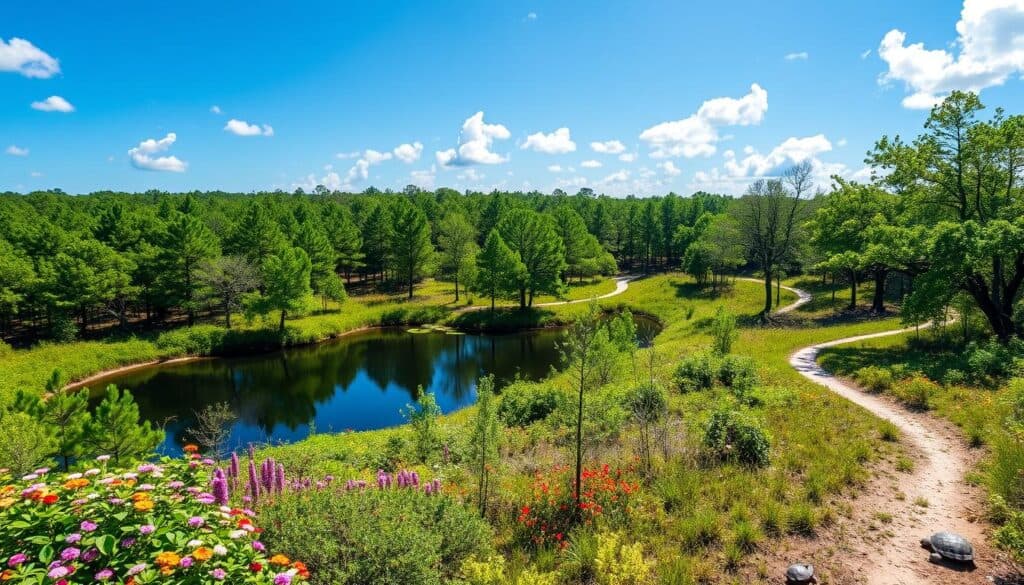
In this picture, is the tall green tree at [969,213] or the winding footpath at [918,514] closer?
the winding footpath at [918,514]

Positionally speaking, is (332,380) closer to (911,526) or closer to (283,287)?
(283,287)

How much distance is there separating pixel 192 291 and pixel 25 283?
10.2 m

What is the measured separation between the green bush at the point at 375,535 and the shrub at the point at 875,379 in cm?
1561

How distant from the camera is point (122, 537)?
14.7ft

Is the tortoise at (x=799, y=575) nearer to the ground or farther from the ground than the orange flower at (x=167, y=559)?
nearer to the ground

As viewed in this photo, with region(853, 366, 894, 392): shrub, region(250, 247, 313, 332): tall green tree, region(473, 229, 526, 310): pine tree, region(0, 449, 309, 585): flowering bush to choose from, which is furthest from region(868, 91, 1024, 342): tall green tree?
region(250, 247, 313, 332): tall green tree

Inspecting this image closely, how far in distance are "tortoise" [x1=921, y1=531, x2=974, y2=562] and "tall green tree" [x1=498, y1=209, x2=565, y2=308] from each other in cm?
3793

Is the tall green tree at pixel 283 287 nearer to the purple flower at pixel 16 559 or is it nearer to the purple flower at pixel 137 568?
the purple flower at pixel 16 559

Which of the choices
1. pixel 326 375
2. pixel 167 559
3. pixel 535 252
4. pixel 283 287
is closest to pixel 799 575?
pixel 167 559

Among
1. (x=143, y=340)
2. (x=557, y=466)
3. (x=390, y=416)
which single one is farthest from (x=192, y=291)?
(x=557, y=466)

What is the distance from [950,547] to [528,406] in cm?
1226

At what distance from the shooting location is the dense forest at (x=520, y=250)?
63.9 ft

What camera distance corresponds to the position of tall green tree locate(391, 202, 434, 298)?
53.9m

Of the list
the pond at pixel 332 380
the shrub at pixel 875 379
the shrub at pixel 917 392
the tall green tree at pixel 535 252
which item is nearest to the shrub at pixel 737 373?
the shrub at pixel 875 379
